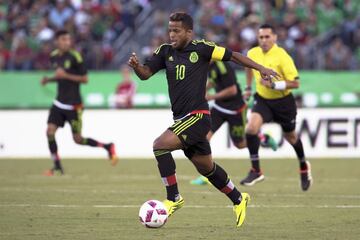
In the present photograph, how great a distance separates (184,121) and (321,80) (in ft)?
49.2

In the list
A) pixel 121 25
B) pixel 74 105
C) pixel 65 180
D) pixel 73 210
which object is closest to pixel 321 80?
pixel 121 25

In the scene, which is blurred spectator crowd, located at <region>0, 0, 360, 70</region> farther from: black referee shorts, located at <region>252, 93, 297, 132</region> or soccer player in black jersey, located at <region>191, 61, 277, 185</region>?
black referee shorts, located at <region>252, 93, 297, 132</region>

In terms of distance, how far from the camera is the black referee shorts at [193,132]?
33.2ft

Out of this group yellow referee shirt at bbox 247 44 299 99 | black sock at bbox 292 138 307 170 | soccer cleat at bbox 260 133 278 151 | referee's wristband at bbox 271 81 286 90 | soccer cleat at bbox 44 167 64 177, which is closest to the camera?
referee's wristband at bbox 271 81 286 90

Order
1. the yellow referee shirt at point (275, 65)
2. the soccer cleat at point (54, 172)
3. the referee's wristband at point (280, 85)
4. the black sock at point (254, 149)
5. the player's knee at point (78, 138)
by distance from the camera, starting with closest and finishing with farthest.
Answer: the referee's wristband at point (280, 85) → the yellow referee shirt at point (275, 65) → the black sock at point (254, 149) → the soccer cleat at point (54, 172) → the player's knee at point (78, 138)

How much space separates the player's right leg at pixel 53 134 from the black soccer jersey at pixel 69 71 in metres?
0.29

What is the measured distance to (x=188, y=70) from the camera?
1027 cm

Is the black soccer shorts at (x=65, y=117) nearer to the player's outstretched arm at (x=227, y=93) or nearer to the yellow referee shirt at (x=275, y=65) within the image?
the player's outstretched arm at (x=227, y=93)

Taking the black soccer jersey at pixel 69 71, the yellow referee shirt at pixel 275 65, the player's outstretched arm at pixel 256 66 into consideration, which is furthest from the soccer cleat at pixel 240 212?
the black soccer jersey at pixel 69 71

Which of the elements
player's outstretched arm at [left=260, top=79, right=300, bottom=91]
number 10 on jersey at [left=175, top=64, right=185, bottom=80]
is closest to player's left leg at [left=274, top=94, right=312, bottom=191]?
player's outstretched arm at [left=260, top=79, right=300, bottom=91]

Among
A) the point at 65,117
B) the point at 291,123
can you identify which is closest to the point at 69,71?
the point at 65,117

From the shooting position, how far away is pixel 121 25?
27.8m

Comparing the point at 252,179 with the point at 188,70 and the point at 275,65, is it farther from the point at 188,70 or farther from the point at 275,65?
the point at 188,70

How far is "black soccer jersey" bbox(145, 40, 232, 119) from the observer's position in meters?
10.2
